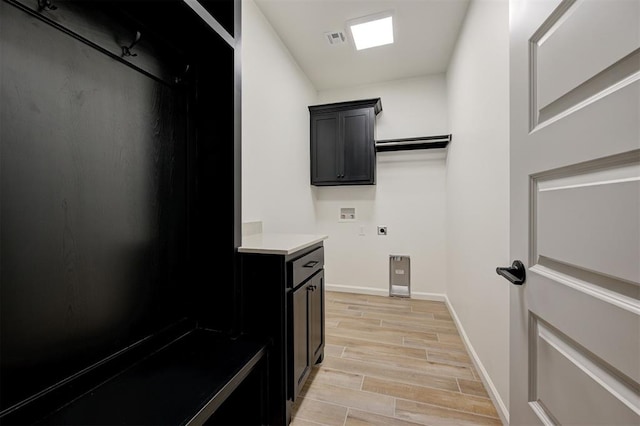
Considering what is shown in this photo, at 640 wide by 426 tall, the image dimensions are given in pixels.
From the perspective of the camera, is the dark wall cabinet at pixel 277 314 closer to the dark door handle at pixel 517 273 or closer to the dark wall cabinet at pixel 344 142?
the dark door handle at pixel 517 273

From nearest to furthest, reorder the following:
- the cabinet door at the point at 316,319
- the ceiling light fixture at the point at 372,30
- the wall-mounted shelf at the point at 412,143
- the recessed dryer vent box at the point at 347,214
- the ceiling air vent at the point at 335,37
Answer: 1. the cabinet door at the point at 316,319
2. the ceiling light fixture at the point at 372,30
3. the ceiling air vent at the point at 335,37
4. the wall-mounted shelf at the point at 412,143
5. the recessed dryer vent box at the point at 347,214

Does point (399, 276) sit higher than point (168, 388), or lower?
lower

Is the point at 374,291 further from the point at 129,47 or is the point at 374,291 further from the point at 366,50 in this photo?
the point at 129,47

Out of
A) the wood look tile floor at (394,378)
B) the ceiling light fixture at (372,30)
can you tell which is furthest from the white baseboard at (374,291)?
the ceiling light fixture at (372,30)

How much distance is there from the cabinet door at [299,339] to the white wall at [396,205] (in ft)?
6.99

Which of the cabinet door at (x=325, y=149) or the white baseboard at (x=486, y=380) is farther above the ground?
the cabinet door at (x=325, y=149)

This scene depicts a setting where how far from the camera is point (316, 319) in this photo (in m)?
1.86

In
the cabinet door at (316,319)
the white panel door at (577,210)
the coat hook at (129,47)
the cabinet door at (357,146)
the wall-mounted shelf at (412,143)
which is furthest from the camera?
the cabinet door at (357,146)

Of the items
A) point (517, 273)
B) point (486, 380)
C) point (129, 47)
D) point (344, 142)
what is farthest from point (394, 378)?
point (344, 142)

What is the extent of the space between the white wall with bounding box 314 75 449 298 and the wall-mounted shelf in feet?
0.35

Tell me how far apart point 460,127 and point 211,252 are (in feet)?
7.93

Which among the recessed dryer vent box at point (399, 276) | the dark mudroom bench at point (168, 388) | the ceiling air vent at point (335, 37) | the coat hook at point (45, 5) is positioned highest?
the ceiling air vent at point (335, 37)

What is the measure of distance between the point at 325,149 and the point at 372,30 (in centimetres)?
138

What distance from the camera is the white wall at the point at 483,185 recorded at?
4.84 feet
